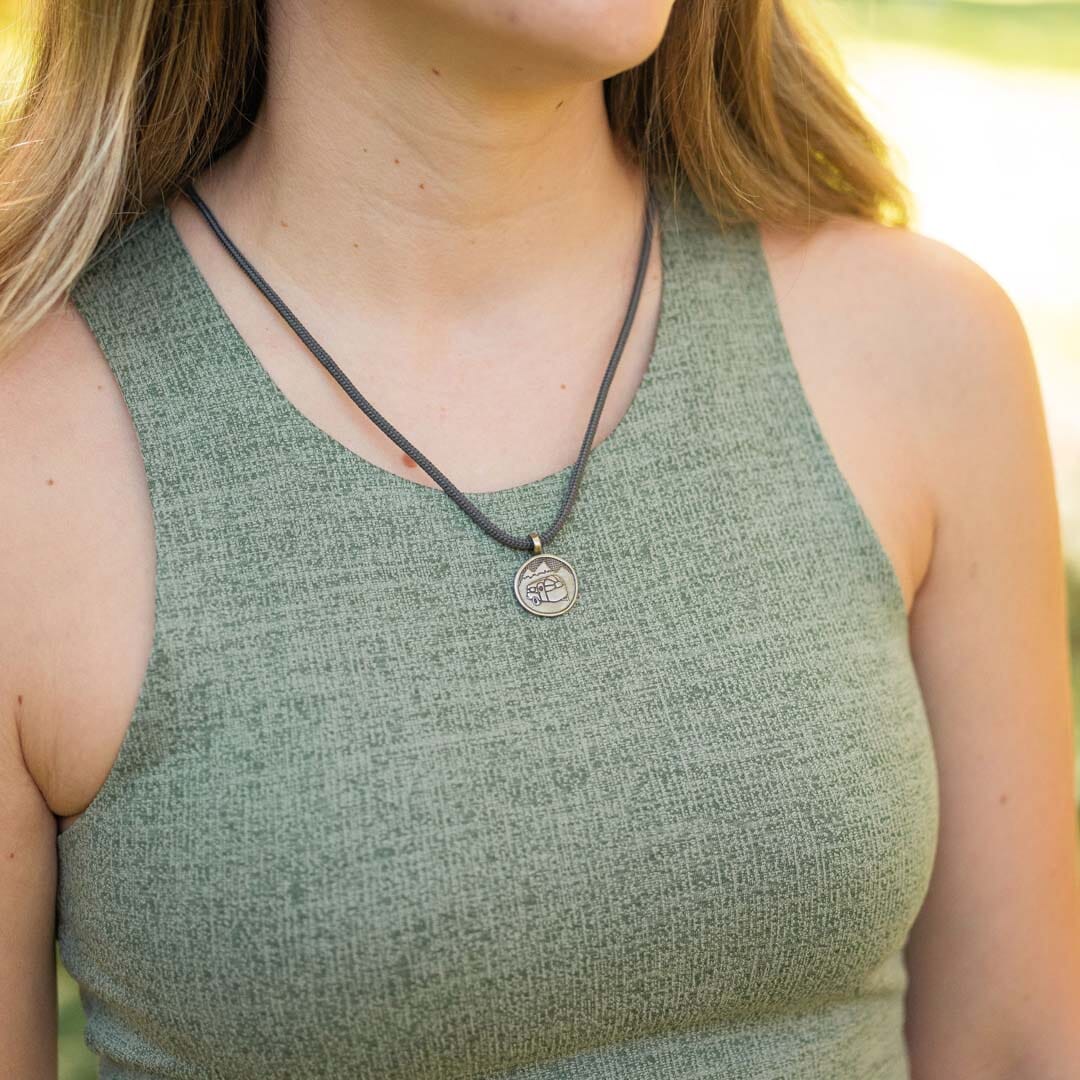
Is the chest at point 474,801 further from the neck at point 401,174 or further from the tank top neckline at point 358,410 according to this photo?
the neck at point 401,174

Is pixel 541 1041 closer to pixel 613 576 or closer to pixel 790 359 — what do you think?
pixel 613 576

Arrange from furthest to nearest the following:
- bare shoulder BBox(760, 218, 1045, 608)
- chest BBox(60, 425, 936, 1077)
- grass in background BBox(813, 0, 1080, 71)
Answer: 1. grass in background BBox(813, 0, 1080, 71)
2. bare shoulder BBox(760, 218, 1045, 608)
3. chest BBox(60, 425, 936, 1077)

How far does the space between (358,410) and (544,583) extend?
9.8 inches

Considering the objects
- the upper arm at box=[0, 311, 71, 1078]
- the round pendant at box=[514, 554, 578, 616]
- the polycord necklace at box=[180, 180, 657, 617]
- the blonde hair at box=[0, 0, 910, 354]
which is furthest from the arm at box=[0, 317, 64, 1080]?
the round pendant at box=[514, 554, 578, 616]

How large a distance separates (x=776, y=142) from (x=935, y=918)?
888mm

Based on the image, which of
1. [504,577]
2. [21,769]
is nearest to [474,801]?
[504,577]

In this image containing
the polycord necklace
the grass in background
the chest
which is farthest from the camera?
the grass in background

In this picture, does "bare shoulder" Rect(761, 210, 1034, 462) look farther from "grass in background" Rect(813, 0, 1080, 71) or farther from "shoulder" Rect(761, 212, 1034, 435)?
"grass in background" Rect(813, 0, 1080, 71)

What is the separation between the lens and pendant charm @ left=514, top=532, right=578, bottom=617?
1161 mm

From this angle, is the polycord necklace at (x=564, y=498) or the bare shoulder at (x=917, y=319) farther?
the bare shoulder at (x=917, y=319)

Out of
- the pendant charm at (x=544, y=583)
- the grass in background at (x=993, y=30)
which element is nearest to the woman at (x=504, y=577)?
the pendant charm at (x=544, y=583)

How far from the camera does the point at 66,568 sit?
1.12 m

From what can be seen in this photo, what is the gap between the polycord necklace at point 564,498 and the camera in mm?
1167

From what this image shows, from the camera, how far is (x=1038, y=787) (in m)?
1.41
